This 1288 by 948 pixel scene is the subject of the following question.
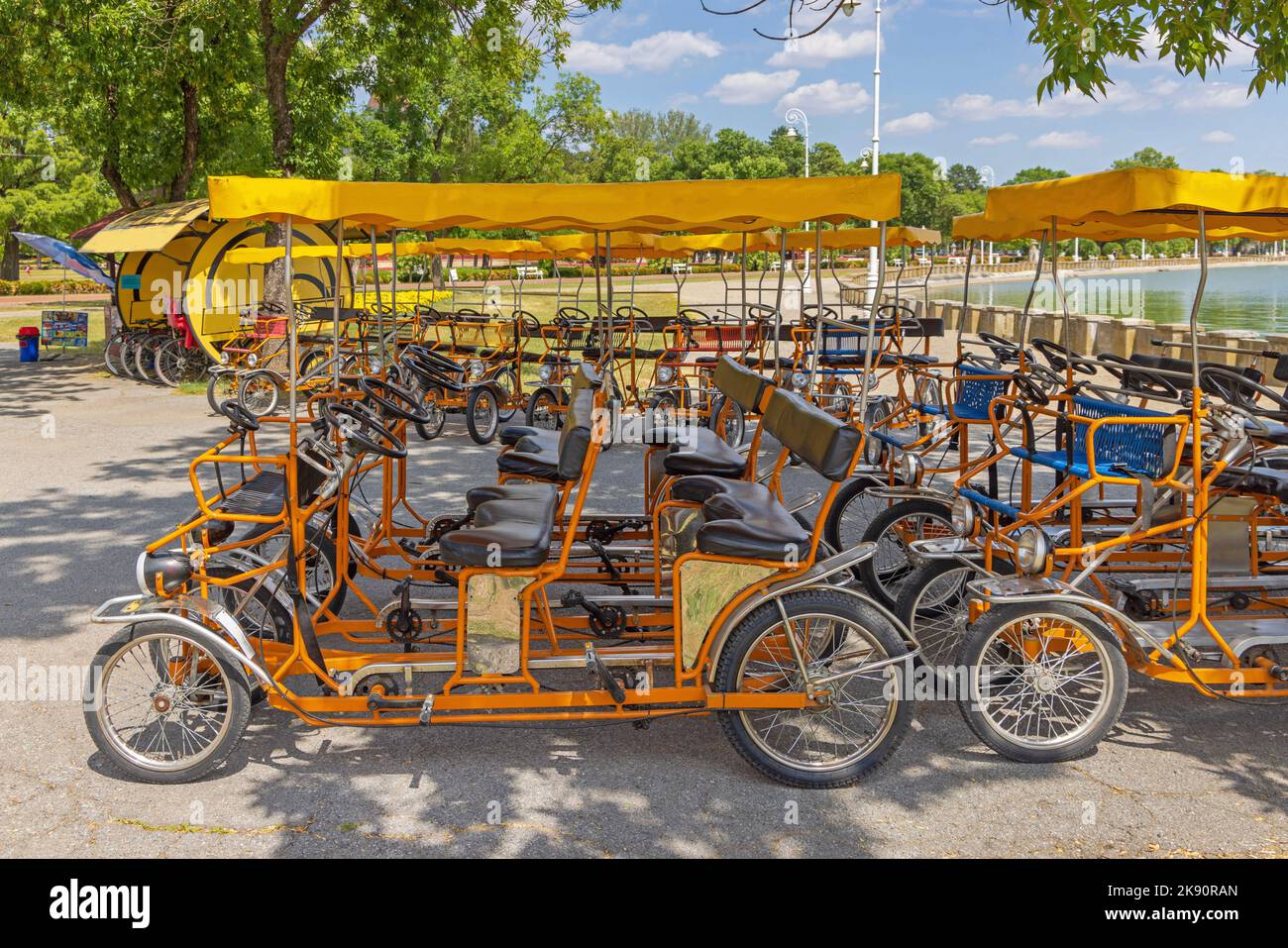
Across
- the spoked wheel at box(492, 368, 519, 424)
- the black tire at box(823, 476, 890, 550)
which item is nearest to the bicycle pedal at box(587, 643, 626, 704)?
the black tire at box(823, 476, 890, 550)

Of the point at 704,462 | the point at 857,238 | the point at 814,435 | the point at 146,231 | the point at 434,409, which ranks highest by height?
the point at 146,231

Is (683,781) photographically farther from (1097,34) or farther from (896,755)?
(1097,34)

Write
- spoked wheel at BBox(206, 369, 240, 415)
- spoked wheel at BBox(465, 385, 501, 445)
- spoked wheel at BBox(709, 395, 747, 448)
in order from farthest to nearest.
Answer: spoked wheel at BBox(206, 369, 240, 415) < spoked wheel at BBox(465, 385, 501, 445) < spoked wheel at BBox(709, 395, 747, 448)

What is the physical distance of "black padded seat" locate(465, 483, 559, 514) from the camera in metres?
5.16

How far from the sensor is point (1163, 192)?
420cm

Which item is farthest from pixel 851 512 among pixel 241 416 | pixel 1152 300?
pixel 1152 300

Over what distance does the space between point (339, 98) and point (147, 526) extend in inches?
540

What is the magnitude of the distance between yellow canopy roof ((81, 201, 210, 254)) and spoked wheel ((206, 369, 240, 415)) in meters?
1.96

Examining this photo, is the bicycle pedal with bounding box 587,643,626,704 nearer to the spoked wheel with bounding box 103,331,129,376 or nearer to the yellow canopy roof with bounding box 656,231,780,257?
the yellow canopy roof with bounding box 656,231,780,257

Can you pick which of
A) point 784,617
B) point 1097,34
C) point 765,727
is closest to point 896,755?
point 765,727

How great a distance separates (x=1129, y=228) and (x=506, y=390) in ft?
24.6

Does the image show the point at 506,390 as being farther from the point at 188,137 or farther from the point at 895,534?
the point at 188,137

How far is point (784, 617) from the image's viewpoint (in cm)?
396

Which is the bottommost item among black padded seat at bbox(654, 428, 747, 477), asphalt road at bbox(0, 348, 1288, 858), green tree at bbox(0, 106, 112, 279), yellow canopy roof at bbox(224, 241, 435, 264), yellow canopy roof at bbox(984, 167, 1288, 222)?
asphalt road at bbox(0, 348, 1288, 858)
